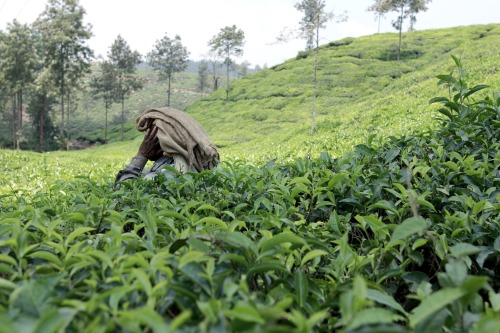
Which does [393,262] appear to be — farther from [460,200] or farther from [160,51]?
[160,51]

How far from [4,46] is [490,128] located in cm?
4685

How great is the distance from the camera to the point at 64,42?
35.8m

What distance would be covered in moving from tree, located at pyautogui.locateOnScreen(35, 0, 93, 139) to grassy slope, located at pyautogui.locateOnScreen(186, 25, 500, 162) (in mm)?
12446

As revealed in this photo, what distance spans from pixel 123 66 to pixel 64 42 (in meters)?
19.1

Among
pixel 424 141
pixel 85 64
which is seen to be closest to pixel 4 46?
pixel 85 64

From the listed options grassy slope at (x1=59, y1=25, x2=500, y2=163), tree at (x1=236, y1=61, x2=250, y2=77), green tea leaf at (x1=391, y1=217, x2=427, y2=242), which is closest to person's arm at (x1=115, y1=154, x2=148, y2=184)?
green tea leaf at (x1=391, y1=217, x2=427, y2=242)

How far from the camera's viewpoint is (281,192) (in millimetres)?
2350

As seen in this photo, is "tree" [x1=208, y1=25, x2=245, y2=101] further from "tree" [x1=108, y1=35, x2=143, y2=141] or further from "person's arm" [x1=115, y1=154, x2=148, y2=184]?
"person's arm" [x1=115, y1=154, x2=148, y2=184]

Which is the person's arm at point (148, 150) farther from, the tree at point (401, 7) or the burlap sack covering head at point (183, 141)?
the tree at point (401, 7)

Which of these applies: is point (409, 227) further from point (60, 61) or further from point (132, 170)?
point (60, 61)

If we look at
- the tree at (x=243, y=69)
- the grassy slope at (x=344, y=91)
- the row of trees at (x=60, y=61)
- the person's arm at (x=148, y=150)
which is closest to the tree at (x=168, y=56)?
the row of trees at (x=60, y=61)

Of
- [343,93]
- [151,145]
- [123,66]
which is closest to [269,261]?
[151,145]

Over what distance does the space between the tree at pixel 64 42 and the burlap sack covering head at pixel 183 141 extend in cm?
3462

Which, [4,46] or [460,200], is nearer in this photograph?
[460,200]
